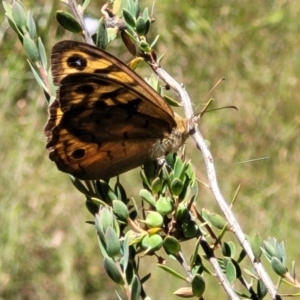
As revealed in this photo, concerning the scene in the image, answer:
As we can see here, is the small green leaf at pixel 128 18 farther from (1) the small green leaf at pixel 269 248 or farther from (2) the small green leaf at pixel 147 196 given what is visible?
(1) the small green leaf at pixel 269 248

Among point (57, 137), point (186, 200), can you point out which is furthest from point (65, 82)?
point (186, 200)

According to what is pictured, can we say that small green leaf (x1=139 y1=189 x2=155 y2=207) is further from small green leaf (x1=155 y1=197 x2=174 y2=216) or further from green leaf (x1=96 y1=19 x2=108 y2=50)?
green leaf (x1=96 y1=19 x2=108 y2=50)

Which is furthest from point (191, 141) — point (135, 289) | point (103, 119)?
point (135, 289)

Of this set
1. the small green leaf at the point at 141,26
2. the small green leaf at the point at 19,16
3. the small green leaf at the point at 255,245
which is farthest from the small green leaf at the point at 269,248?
the small green leaf at the point at 19,16

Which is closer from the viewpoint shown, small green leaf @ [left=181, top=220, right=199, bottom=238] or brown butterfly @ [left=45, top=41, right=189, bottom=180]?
small green leaf @ [left=181, top=220, right=199, bottom=238]

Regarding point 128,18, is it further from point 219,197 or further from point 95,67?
point 219,197

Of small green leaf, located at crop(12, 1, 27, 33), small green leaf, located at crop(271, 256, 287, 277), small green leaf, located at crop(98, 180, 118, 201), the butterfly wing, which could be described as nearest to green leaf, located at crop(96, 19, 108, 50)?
the butterfly wing

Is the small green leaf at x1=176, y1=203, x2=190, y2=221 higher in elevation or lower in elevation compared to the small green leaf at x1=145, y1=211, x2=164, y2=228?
higher
